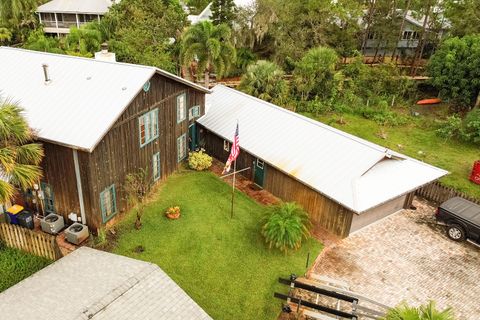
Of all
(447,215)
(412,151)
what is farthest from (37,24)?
(447,215)

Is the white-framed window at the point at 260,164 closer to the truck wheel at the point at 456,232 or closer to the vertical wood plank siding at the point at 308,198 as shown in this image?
the vertical wood plank siding at the point at 308,198

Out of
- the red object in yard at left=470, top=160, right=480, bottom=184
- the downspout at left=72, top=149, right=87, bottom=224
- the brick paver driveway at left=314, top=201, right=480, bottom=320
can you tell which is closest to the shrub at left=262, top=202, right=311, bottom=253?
the brick paver driveway at left=314, top=201, right=480, bottom=320

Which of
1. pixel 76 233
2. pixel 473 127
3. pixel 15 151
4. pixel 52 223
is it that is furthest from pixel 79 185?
pixel 473 127

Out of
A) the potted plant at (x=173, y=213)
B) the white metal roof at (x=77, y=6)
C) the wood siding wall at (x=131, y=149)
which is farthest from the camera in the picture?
the white metal roof at (x=77, y=6)

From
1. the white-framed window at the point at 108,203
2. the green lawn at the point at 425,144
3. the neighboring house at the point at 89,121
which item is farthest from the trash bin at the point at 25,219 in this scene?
the green lawn at the point at 425,144

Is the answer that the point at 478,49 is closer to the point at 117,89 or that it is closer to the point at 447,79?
the point at 447,79

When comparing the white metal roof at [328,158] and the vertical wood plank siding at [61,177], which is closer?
the vertical wood plank siding at [61,177]

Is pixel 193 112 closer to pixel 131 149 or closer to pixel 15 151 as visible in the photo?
pixel 131 149
